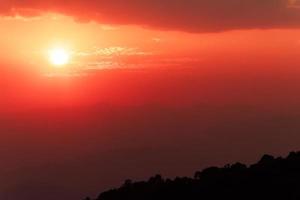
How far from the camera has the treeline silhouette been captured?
25469mm

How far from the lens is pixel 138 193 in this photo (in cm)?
3002

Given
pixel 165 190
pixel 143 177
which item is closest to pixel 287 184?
pixel 165 190

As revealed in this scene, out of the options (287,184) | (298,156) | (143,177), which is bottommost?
(287,184)

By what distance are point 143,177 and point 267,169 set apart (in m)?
146

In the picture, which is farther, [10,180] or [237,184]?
[10,180]

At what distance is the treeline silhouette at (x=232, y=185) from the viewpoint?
25.5m

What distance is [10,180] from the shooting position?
188m

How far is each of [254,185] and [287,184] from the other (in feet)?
5.85

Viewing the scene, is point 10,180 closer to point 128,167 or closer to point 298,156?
point 128,167

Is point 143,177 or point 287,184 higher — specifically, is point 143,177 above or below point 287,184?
above

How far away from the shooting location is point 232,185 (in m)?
27.2

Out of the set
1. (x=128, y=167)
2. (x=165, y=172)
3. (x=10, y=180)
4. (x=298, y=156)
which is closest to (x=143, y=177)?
(x=165, y=172)

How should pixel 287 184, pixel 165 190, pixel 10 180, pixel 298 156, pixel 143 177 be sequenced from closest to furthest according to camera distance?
pixel 287 184 < pixel 165 190 < pixel 298 156 < pixel 143 177 < pixel 10 180

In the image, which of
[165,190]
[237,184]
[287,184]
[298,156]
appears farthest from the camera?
[298,156]
